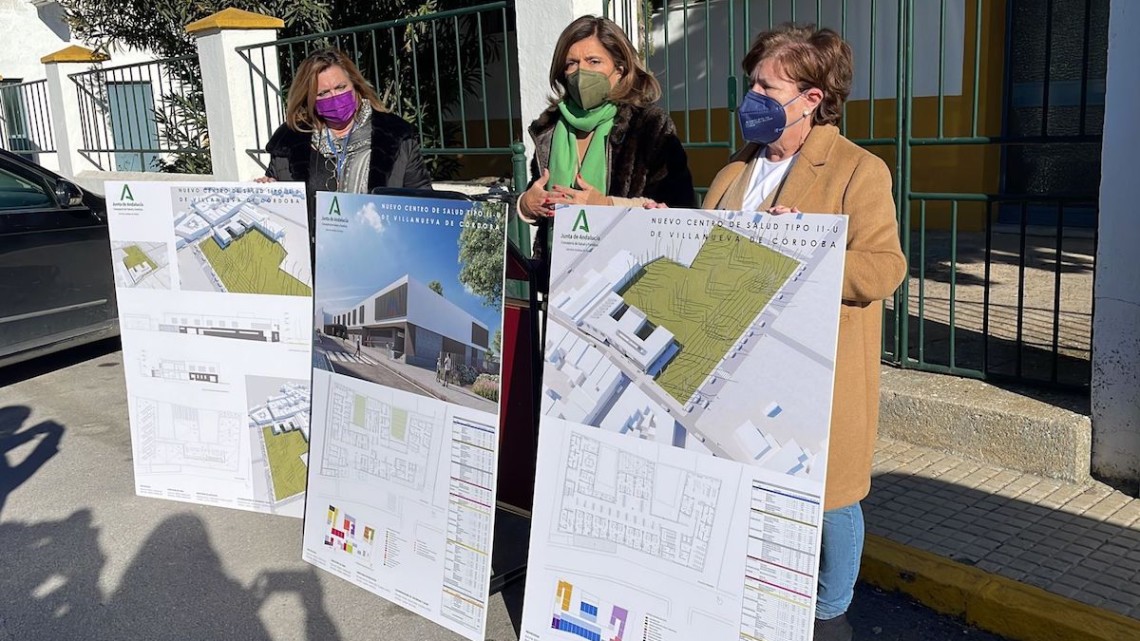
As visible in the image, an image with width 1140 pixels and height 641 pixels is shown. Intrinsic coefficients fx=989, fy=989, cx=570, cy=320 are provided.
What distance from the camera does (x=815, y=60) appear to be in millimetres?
2652

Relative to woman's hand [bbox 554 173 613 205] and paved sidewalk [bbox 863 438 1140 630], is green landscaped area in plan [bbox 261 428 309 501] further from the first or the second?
paved sidewalk [bbox 863 438 1140 630]

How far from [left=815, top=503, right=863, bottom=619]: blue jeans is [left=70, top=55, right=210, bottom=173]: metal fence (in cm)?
935

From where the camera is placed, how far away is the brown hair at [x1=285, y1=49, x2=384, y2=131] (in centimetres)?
427

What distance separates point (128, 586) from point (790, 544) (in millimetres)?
2731

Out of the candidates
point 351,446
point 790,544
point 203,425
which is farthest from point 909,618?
point 203,425

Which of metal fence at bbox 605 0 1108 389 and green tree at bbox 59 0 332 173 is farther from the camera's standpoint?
green tree at bbox 59 0 332 173

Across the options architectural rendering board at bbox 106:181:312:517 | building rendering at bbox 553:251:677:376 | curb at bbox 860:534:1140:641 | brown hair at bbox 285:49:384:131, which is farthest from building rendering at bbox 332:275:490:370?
curb at bbox 860:534:1140:641

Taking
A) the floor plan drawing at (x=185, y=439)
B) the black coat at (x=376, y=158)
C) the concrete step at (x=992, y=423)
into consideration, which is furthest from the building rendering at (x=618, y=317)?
the concrete step at (x=992, y=423)

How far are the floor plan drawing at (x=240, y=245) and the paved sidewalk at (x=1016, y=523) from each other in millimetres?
2538

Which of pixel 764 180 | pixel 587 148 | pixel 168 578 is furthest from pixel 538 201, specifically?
pixel 168 578

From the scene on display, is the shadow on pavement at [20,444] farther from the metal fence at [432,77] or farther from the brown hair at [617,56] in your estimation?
the metal fence at [432,77]

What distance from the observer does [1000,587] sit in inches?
132

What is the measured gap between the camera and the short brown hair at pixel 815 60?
2654 mm

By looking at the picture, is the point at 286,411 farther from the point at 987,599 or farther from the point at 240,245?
the point at 987,599
